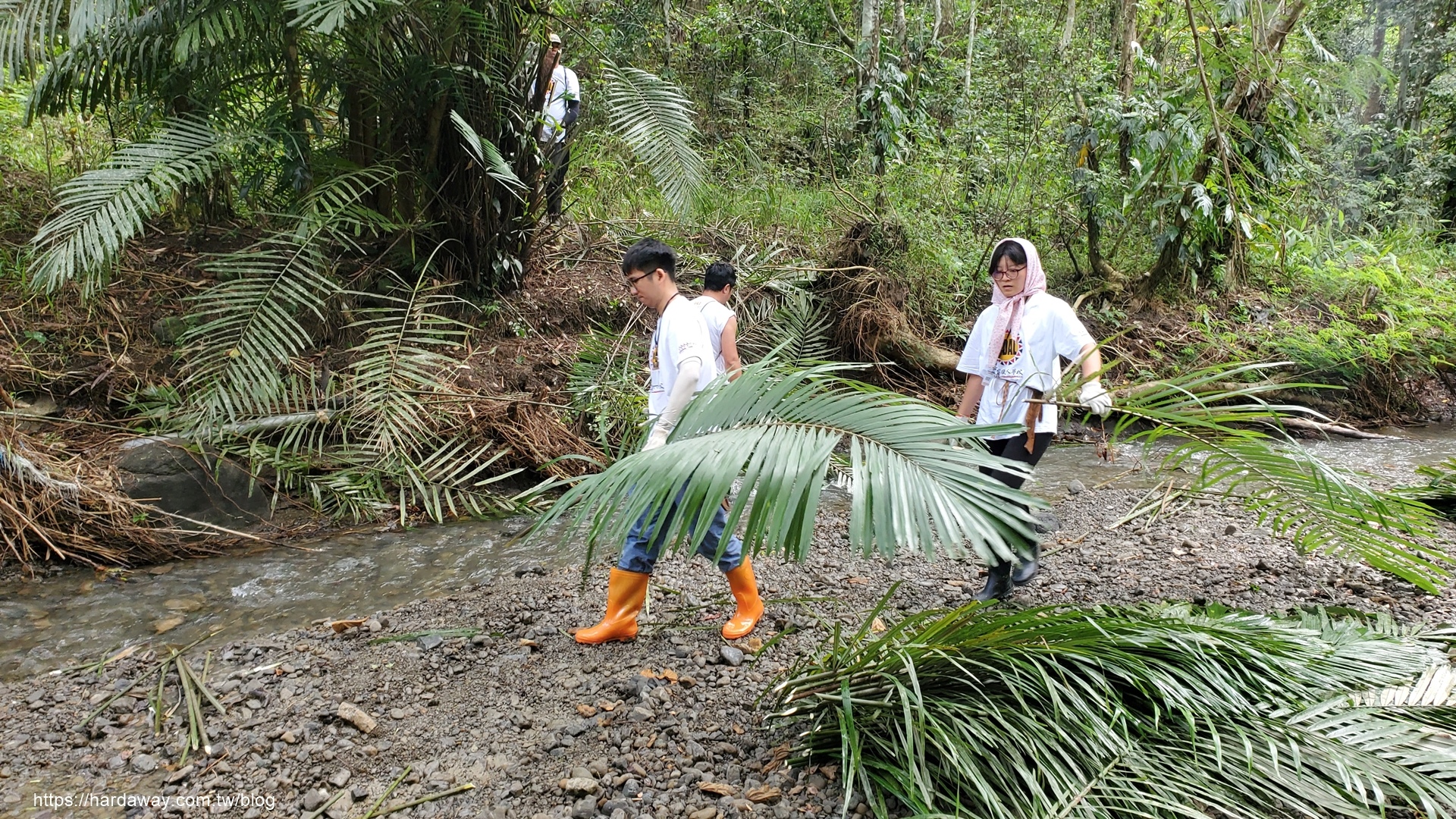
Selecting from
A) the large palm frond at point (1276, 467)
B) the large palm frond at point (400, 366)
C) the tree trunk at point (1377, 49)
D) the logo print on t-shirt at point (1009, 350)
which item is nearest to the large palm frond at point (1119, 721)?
the large palm frond at point (1276, 467)

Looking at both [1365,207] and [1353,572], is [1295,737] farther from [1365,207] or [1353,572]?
[1365,207]

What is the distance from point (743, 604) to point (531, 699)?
858 millimetres

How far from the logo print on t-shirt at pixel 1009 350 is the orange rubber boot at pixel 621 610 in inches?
64.8

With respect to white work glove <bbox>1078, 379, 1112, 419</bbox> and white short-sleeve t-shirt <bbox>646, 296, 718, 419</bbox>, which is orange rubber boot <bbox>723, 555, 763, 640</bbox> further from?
white work glove <bbox>1078, 379, 1112, 419</bbox>

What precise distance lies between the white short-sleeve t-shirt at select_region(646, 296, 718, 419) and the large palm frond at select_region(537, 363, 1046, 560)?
1.03 meters

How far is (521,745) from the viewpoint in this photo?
2572 millimetres

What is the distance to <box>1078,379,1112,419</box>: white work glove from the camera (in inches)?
88.8

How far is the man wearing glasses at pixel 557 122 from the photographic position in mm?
6246

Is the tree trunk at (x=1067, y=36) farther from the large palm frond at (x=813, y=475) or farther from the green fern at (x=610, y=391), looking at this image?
the large palm frond at (x=813, y=475)

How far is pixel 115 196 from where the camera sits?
474 cm

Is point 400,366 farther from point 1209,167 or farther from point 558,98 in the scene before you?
point 1209,167

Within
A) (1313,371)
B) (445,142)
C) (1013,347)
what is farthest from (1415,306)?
(445,142)

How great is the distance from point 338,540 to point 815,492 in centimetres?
395

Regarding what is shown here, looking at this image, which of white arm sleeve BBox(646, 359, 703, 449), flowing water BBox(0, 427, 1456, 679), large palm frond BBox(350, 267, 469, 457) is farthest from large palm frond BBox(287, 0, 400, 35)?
flowing water BBox(0, 427, 1456, 679)
